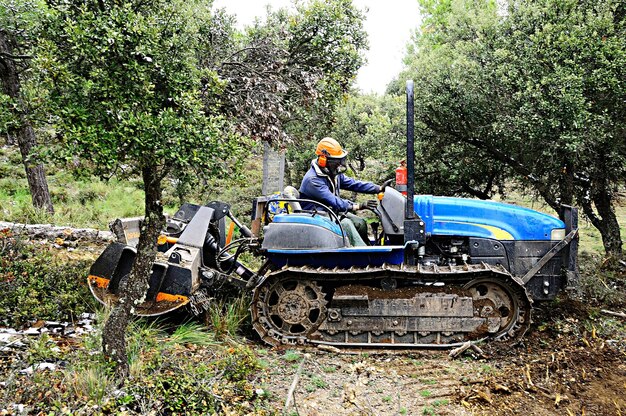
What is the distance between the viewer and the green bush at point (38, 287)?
5.97 metres

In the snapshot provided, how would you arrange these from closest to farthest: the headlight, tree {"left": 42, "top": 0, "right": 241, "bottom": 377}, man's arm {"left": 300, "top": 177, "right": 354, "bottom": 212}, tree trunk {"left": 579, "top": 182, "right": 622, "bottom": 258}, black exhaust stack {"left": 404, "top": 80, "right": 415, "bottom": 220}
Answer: tree {"left": 42, "top": 0, "right": 241, "bottom": 377}, black exhaust stack {"left": 404, "top": 80, "right": 415, "bottom": 220}, the headlight, man's arm {"left": 300, "top": 177, "right": 354, "bottom": 212}, tree trunk {"left": 579, "top": 182, "right": 622, "bottom": 258}

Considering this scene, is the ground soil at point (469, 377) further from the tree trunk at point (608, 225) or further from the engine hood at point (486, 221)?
the tree trunk at point (608, 225)

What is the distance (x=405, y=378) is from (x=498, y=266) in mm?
1748

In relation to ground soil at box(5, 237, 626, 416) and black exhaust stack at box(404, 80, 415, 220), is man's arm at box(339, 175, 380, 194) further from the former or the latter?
ground soil at box(5, 237, 626, 416)

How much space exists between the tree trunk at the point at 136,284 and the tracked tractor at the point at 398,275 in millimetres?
1363

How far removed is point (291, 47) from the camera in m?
11.9

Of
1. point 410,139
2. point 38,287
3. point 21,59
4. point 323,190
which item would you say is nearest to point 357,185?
point 323,190

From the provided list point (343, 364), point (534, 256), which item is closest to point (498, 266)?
point (534, 256)


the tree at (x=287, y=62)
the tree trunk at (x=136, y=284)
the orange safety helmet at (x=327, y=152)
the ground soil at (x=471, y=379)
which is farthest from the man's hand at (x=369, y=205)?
the tree at (x=287, y=62)

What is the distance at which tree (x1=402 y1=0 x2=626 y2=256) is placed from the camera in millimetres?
7934

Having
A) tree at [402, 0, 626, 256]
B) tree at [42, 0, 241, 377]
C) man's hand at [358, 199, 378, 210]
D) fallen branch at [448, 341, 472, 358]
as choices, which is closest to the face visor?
man's hand at [358, 199, 378, 210]

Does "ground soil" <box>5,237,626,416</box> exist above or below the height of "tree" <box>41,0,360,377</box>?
below

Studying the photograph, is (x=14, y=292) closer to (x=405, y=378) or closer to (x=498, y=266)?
(x=405, y=378)

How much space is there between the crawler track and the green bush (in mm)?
2107
